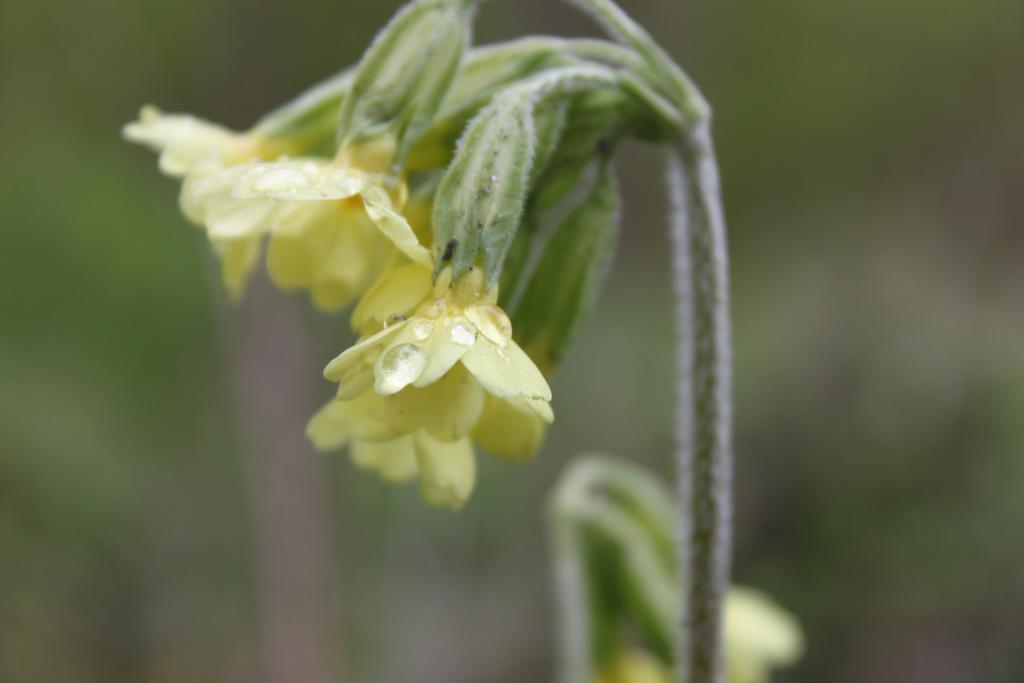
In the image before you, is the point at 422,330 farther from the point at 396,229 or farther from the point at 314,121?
the point at 314,121

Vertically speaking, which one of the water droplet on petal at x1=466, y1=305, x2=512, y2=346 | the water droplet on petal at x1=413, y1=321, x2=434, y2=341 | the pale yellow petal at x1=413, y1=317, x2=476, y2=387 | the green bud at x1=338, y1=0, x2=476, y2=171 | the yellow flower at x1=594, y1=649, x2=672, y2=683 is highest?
the green bud at x1=338, y1=0, x2=476, y2=171

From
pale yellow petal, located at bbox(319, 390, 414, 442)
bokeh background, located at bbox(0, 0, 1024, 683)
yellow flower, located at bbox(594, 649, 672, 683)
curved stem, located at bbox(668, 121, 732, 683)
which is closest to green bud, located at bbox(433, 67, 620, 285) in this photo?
pale yellow petal, located at bbox(319, 390, 414, 442)

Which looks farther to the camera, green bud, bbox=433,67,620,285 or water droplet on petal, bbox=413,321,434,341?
green bud, bbox=433,67,620,285

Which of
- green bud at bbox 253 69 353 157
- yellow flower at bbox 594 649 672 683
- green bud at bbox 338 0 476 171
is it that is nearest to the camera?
green bud at bbox 338 0 476 171

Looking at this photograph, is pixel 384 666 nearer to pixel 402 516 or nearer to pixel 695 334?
pixel 402 516

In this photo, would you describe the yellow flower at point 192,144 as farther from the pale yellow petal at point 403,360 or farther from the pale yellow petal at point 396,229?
the pale yellow petal at point 403,360

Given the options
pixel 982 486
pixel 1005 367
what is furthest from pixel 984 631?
pixel 1005 367

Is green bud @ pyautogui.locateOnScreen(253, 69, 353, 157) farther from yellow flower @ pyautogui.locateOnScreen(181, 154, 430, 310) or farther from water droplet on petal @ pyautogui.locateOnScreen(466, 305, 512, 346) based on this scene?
water droplet on petal @ pyautogui.locateOnScreen(466, 305, 512, 346)

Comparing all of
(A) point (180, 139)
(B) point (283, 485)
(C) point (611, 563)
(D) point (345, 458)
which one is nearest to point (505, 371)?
(A) point (180, 139)
